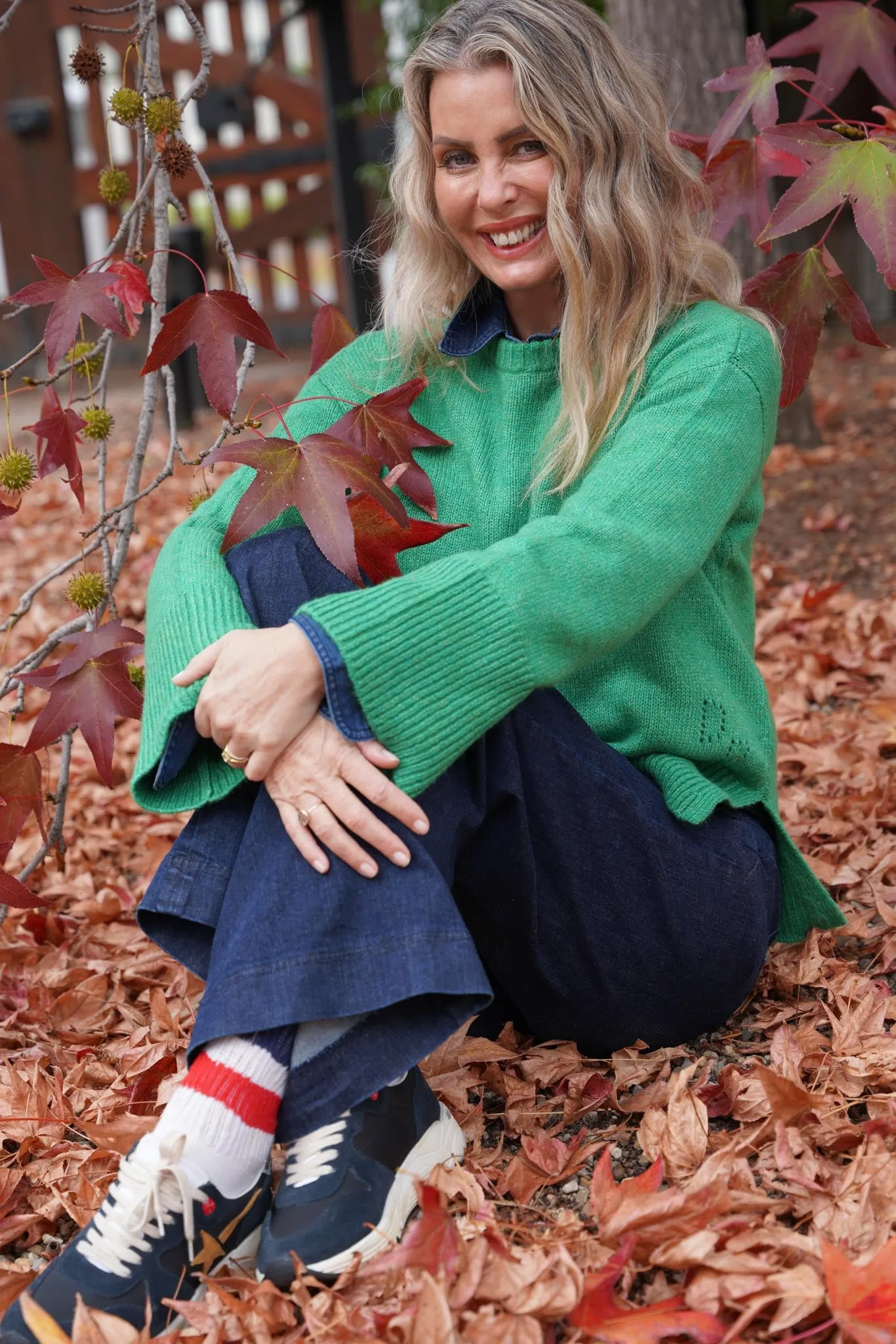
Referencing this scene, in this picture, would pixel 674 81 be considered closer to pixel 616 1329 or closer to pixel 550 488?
pixel 550 488

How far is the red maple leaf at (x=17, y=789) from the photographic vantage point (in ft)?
5.69

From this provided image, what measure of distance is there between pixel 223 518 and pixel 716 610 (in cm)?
63

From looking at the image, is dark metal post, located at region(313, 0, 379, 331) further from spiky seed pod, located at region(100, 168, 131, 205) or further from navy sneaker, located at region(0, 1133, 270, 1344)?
navy sneaker, located at region(0, 1133, 270, 1344)

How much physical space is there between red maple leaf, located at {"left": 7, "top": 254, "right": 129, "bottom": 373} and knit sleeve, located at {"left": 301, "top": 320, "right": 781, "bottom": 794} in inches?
Answer: 19.5

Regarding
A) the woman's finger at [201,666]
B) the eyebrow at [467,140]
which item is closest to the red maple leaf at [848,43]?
the eyebrow at [467,140]

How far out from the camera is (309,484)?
1439 mm

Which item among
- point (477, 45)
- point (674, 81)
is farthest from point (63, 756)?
point (674, 81)

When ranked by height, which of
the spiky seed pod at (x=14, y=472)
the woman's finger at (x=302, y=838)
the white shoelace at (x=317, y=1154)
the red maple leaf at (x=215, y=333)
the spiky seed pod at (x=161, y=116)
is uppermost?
the spiky seed pod at (x=161, y=116)

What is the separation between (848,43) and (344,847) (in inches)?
51.8

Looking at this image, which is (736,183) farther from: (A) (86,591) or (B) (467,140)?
(A) (86,591)

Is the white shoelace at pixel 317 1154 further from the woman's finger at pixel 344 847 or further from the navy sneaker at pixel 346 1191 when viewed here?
the woman's finger at pixel 344 847

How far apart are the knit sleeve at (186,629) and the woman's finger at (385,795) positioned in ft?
0.49

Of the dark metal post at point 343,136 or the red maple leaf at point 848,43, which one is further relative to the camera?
the dark metal post at point 343,136

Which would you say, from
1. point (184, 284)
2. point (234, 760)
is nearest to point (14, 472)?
point (234, 760)
